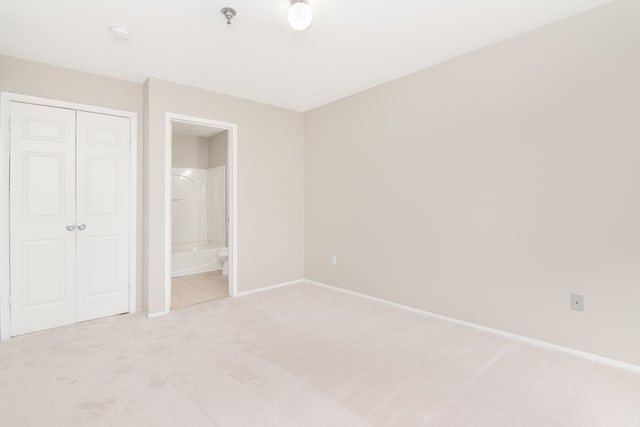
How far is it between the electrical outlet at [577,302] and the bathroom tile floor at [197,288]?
3.45 m

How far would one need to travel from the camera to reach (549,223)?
7.98ft

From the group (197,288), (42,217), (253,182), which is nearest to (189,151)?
(253,182)

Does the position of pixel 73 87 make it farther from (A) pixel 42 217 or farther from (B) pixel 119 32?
(A) pixel 42 217

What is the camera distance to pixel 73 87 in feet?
9.99

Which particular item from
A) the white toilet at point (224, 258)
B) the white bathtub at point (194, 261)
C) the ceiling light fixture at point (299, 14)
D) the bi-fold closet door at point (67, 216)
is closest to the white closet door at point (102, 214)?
the bi-fold closet door at point (67, 216)

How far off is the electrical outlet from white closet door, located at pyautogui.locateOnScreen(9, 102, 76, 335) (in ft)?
14.2

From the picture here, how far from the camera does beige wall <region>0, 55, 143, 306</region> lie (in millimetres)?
2781

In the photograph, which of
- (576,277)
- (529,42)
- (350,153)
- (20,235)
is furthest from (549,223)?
(20,235)

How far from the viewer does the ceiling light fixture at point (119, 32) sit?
236 cm

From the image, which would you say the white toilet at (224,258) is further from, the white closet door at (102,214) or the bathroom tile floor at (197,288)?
the white closet door at (102,214)

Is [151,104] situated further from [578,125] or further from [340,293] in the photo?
[578,125]

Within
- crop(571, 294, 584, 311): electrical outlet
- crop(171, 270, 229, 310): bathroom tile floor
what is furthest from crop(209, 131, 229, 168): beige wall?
crop(571, 294, 584, 311): electrical outlet

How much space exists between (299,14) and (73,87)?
248 cm

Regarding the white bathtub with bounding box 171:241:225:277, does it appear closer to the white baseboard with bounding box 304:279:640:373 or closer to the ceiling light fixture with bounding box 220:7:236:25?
the white baseboard with bounding box 304:279:640:373
